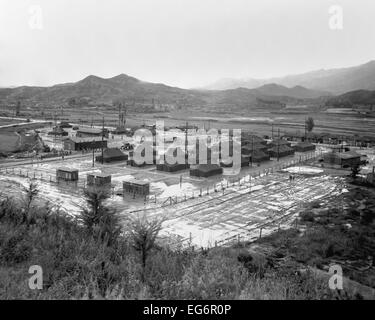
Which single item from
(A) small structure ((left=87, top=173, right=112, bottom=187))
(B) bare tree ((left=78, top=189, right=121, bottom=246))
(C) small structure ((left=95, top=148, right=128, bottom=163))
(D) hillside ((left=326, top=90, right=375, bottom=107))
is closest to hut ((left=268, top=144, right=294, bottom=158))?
(C) small structure ((left=95, top=148, right=128, bottom=163))

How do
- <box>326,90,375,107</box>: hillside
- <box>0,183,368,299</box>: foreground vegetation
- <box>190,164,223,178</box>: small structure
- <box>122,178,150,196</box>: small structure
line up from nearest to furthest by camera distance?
1. <box>0,183,368,299</box>: foreground vegetation
2. <box>122,178,150,196</box>: small structure
3. <box>190,164,223,178</box>: small structure
4. <box>326,90,375,107</box>: hillside

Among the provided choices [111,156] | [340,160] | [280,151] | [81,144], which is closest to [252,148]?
[280,151]

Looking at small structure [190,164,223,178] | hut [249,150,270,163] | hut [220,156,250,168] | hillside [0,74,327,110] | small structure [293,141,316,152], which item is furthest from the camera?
hillside [0,74,327,110]

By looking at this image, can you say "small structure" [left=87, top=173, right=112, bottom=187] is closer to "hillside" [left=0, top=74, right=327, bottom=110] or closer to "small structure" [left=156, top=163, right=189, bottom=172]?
"small structure" [left=156, top=163, right=189, bottom=172]

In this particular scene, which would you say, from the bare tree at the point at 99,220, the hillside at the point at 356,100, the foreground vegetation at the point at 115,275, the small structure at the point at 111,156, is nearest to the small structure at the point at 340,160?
the small structure at the point at 111,156

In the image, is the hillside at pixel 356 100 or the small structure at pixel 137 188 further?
the hillside at pixel 356 100

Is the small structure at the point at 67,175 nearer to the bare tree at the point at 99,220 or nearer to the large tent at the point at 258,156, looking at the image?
the bare tree at the point at 99,220
